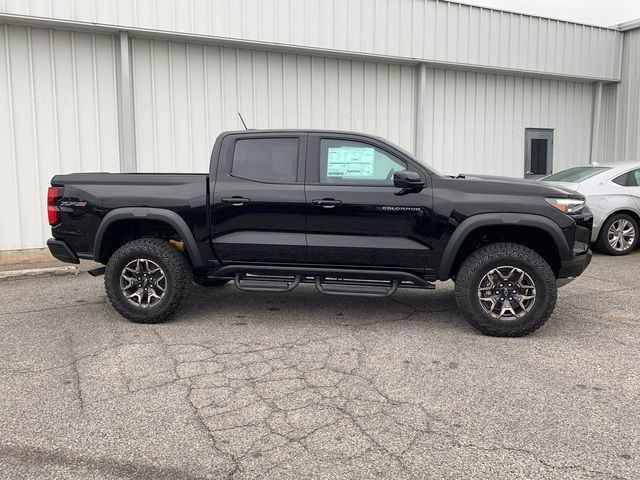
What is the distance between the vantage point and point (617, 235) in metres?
8.75

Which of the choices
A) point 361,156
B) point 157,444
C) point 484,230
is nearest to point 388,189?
point 361,156

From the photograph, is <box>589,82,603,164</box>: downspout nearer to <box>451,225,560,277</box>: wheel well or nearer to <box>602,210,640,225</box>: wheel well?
<box>602,210,640,225</box>: wheel well

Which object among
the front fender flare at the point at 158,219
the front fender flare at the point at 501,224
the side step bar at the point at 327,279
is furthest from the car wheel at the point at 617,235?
the front fender flare at the point at 158,219

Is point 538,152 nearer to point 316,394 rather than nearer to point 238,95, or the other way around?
point 238,95

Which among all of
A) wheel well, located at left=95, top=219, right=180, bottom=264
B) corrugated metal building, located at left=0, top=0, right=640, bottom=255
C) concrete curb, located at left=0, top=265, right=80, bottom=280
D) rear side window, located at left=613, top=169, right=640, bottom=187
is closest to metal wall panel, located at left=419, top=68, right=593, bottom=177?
corrugated metal building, located at left=0, top=0, right=640, bottom=255

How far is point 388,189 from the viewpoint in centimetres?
492

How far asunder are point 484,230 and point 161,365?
2.99m

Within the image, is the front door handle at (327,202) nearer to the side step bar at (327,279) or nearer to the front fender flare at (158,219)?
the side step bar at (327,279)

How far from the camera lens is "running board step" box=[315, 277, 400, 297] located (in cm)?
490

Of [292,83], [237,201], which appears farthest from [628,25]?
[237,201]

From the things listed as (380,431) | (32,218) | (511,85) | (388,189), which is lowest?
(380,431)

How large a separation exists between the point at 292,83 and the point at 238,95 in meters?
1.01

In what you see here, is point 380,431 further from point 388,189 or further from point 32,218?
point 32,218

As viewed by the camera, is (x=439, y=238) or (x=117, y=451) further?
(x=439, y=238)
